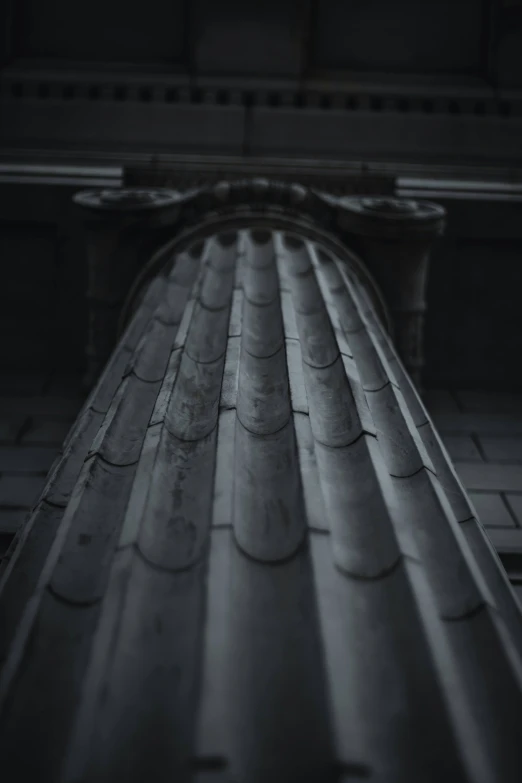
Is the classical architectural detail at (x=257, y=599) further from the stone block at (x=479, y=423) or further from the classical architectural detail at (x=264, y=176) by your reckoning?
the classical architectural detail at (x=264, y=176)

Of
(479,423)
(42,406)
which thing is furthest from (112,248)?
(479,423)

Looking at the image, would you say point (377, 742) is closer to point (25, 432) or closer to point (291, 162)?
point (25, 432)

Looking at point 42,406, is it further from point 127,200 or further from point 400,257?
point 400,257

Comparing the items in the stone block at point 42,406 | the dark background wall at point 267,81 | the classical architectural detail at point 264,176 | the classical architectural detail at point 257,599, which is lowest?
the classical architectural detail at point 257,599

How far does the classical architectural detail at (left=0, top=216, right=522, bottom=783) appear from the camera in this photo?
48.9 inches

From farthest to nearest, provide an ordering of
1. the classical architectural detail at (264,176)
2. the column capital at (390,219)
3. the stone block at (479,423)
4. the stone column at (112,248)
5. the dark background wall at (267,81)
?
1. the dark background wall at (267,81)
2. the classical architectural detail at (264,176)
3. the stone block at (479,423)
4. the stone column at (112,248)
5. the column capital at (390,219)

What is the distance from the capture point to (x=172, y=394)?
2.48m

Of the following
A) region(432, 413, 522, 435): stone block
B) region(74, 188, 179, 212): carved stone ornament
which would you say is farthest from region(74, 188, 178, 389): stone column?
region(432, 413, 522, 435): stone block

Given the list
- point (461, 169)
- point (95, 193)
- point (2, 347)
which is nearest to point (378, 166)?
point (461, 169)

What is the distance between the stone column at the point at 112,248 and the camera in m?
4.49

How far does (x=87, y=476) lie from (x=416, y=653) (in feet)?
3.43

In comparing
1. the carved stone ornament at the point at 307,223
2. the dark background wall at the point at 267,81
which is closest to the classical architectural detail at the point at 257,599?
the carved stone ornament at the point at 307,223

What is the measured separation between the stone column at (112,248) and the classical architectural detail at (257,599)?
6.47 ft

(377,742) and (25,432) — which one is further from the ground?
(25,432)
